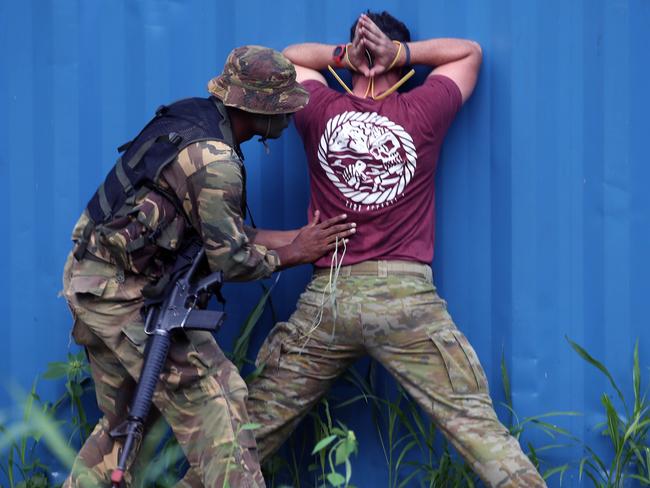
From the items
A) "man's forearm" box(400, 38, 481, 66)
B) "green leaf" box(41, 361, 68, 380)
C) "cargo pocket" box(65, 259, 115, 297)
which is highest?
"man's forearm" box(400, 38, 481, 66)

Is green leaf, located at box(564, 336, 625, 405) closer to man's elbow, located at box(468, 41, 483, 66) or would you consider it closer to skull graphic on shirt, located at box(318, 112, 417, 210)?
skull graphic on shirt, located at box(318, 112, 417, 210)

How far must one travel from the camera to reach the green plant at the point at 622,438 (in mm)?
3936

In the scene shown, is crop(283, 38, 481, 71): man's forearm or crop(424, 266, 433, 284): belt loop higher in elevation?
crop(283, 38, 481, 71): man's forearm

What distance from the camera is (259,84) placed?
3.69 m

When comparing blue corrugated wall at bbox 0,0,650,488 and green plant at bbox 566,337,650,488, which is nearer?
green plant at bbox 566,337,650,488

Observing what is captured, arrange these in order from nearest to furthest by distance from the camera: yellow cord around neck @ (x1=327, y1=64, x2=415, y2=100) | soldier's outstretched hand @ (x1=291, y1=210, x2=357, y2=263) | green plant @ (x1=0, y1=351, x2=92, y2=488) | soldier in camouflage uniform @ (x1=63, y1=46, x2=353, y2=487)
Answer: soldier in camouflage uniform @ (x1=63, y1=46, x2=353, y2=487)
soldier's outstretched hand @ (x1=291, y1=210, x2=357, y2=263)
yellow cord around neck @ (x1=327, y1=64, x2=415, y2=100)
green plant @ (x1=0, y1=351, x2=92, y2=488)

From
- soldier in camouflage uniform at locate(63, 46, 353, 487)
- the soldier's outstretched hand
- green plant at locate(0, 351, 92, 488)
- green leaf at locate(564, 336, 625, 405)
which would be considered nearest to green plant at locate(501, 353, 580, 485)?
green leaf at locate(564, 336, 625, 405)

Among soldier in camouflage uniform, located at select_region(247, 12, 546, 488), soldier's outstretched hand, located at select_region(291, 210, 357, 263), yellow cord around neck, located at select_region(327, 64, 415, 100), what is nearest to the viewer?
soldier in camouflage uniform, located at select_region(247, 12, 546, 488)

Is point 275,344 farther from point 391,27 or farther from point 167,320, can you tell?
point 391,27

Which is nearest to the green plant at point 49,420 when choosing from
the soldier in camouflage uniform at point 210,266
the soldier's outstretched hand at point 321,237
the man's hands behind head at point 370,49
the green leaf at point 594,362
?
the soldier in camouflage uniform at point 210,266

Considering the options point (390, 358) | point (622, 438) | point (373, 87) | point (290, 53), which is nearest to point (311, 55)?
point (290, 53)

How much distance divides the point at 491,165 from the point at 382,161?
1.88 feet

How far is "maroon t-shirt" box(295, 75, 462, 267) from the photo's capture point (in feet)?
12.7

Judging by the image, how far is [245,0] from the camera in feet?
14.4
